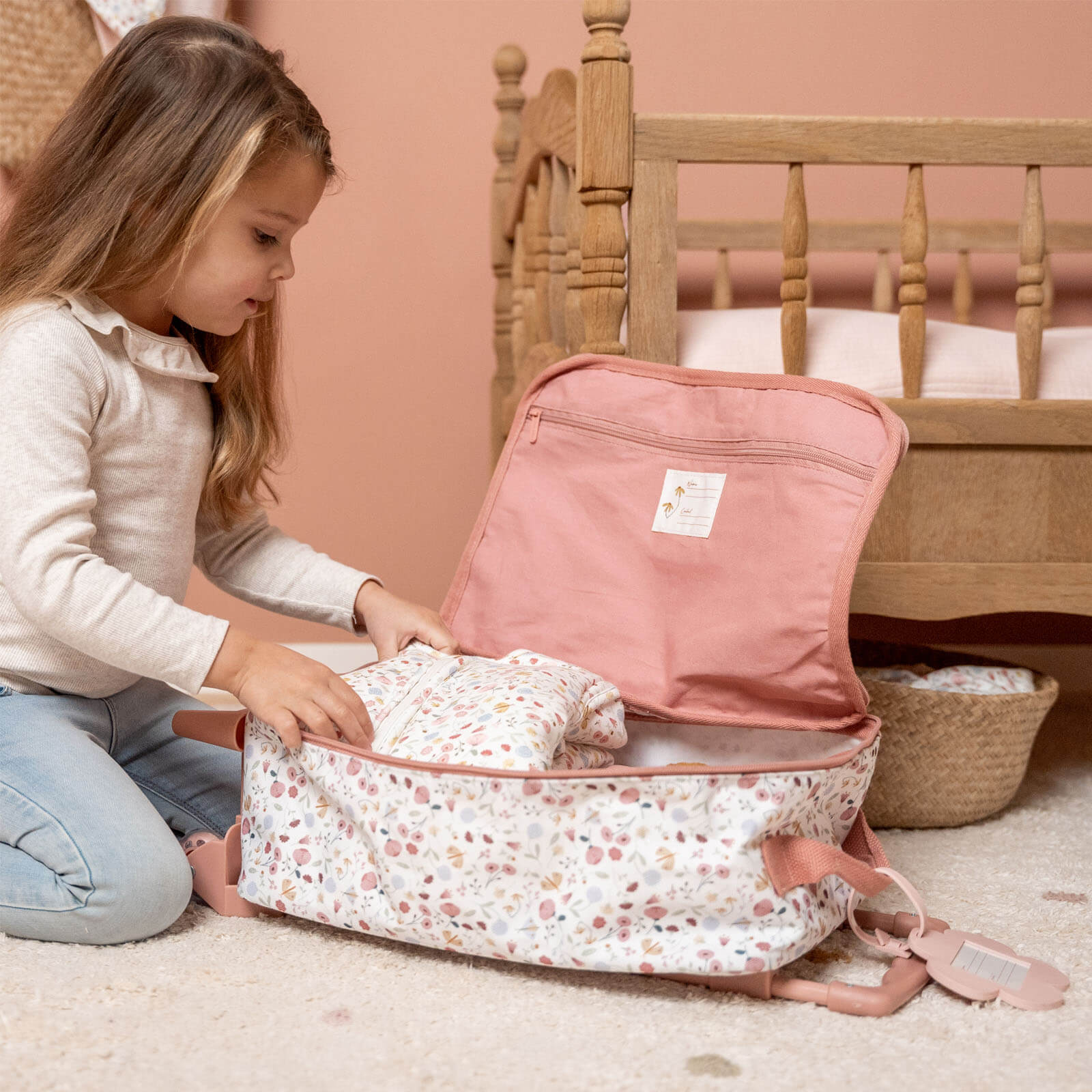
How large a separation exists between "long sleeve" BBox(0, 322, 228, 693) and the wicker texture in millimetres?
938

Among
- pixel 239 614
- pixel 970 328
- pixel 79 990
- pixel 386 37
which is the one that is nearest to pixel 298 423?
pixel 239 614

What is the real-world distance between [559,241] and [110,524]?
661 millimetres

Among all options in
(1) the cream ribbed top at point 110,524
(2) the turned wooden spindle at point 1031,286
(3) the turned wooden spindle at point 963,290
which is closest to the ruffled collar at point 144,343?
(1) the cream ribbed top at point 110,524

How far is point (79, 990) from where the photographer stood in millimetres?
807

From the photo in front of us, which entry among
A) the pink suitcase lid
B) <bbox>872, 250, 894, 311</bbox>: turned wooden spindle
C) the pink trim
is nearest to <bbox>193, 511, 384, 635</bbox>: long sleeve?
the pink suitcase lid

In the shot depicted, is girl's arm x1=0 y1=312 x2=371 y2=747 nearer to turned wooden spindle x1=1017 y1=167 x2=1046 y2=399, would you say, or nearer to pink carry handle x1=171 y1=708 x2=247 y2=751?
pink carry handle x1=171 y1=708 x2=247 y2=751

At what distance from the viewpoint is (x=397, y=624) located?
109cm

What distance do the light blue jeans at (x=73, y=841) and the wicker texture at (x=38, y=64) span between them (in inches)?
41.6

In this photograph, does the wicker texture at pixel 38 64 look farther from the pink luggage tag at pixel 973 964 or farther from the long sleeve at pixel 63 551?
the pink luggage tag at pixel 973 964

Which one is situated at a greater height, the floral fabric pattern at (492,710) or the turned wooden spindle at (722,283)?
the turned wooden spindle at (722,283)

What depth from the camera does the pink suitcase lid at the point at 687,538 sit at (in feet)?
3.15

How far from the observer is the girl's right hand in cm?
86

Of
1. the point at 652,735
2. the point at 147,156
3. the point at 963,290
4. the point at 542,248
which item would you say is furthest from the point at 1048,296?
the point at 147,156

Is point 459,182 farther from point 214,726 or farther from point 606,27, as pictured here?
point 214,726
